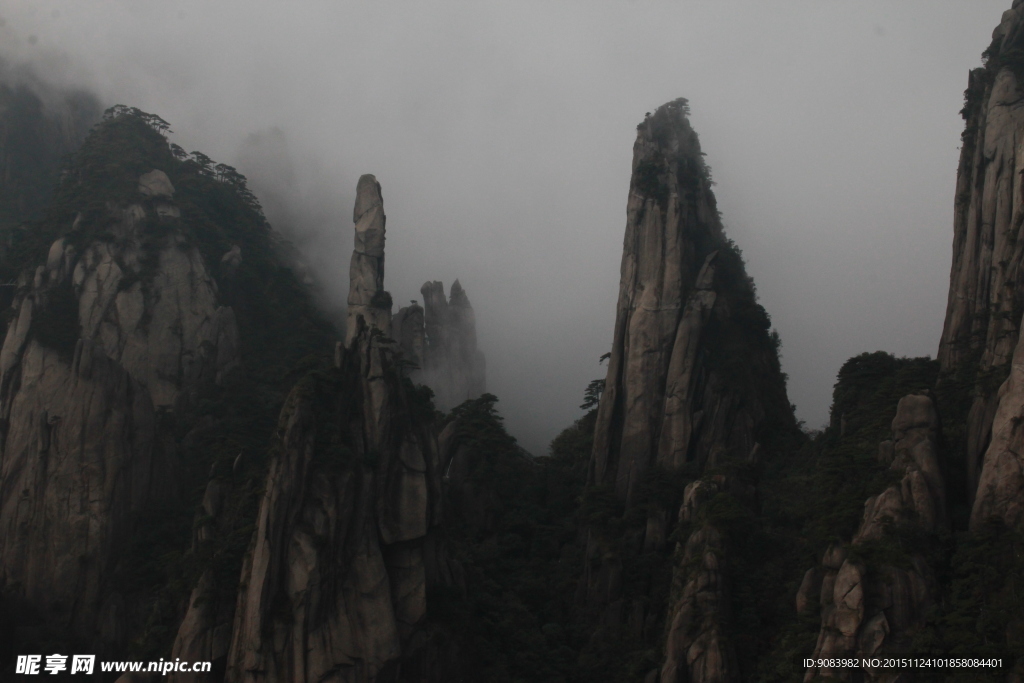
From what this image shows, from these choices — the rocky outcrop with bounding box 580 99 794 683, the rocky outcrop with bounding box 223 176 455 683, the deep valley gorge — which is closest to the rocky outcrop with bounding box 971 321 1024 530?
the deep valley gorge

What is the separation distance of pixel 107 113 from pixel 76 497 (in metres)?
34.5

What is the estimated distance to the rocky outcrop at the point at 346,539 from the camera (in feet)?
143

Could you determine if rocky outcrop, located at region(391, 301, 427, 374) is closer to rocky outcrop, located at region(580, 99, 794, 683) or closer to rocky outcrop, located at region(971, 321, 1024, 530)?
rocky outcrop, located at region(580, 99, 794, 683)

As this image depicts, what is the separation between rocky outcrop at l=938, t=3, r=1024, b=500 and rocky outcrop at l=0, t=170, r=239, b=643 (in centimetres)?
3354

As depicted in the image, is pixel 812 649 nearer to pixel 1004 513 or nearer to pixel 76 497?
pixel 1004 513

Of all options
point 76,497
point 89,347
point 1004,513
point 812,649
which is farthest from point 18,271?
point 1004,513

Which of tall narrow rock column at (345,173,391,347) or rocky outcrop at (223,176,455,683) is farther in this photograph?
tall narrow rock column at (345,173,391,347)

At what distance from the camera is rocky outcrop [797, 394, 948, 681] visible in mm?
36594

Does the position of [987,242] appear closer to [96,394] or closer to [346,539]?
[346,539]

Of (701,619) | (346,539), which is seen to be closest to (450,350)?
(346,539)

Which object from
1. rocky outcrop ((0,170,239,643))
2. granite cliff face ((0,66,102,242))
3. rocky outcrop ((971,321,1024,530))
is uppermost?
granite cliff face ((0,66,102,242))

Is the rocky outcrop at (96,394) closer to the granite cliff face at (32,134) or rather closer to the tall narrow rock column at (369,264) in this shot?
the tall narrow rock column at (369,264)

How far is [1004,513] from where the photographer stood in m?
37.5

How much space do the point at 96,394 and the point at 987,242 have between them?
3706cm
